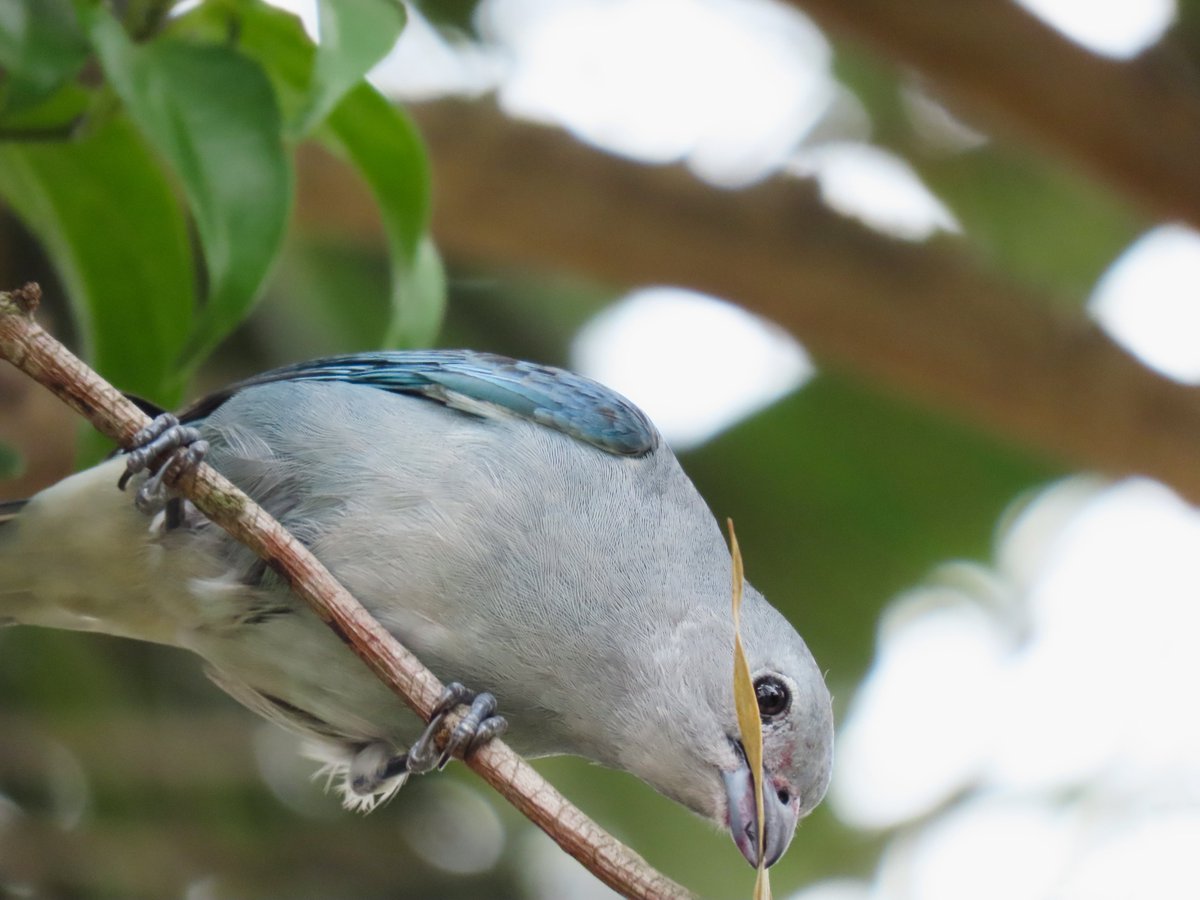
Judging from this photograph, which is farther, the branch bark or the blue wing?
the branch bark

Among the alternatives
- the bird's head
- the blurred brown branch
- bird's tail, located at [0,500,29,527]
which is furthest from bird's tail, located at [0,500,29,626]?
the blurred brown branch

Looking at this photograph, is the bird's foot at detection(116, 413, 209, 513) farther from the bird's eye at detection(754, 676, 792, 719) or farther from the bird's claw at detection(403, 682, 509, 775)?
the bird's eye at detection(754, 676, 792, 719)

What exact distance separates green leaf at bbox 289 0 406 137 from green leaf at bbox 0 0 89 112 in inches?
19.3

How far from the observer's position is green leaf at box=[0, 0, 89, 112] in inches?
117

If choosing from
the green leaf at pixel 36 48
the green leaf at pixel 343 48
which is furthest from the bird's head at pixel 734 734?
the green leaf at pixel 36 48

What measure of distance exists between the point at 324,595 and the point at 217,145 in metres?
0.97

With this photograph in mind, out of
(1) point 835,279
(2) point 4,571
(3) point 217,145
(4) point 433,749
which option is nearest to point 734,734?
(4) point 433,749

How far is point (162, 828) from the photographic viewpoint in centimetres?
592

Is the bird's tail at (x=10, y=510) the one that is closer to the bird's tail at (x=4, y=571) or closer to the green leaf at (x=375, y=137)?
the bird's tail at (x=4, y=571)

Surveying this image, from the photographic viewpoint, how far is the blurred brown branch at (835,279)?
557 centimetres

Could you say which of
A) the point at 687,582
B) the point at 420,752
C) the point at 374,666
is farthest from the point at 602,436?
the point at 374,666

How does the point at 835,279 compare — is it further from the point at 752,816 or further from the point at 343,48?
the point at 343,48

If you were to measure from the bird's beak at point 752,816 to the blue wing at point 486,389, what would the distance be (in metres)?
1.00

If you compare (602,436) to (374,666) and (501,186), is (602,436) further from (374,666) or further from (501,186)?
(501,186)
